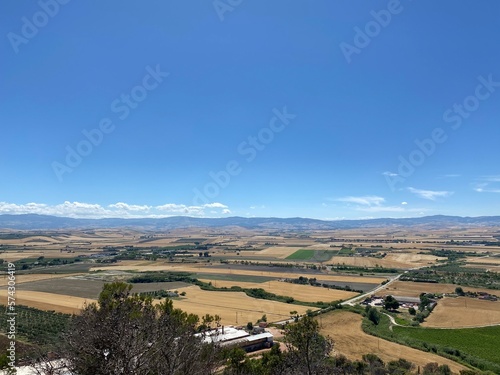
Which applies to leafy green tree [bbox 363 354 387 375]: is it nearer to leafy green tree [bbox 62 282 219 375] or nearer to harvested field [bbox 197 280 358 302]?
leafy green tree [bbox 62 282 219 375]

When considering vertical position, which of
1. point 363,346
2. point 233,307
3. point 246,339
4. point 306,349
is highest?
point 306,349

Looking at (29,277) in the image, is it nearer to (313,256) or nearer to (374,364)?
(374,364)

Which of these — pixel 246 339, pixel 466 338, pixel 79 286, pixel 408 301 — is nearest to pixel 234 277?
pixel 79 286

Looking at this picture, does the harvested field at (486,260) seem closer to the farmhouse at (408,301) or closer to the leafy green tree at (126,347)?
the farmhouse at (408,301)

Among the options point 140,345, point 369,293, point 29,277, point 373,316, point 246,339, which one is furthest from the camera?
point 29,277

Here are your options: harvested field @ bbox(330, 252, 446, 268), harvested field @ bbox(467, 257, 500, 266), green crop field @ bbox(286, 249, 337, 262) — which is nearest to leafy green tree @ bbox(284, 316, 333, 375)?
harvested field @ bbox(330, 252, 446, 268)

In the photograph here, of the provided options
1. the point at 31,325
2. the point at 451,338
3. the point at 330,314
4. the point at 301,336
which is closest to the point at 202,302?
the point at 330,314

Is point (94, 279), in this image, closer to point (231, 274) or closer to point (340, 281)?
point (231, 274)
